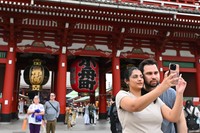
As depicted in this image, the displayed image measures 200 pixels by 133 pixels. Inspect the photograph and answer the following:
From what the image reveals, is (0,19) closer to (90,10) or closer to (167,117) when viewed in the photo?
(90,10)

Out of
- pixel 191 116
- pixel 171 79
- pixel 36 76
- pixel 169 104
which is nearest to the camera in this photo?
pixel 171 79

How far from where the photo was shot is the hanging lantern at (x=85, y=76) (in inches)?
570

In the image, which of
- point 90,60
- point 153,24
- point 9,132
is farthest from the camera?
point 90,60

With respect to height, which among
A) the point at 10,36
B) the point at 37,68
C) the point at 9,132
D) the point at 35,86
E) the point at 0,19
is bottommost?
the point at 9,132

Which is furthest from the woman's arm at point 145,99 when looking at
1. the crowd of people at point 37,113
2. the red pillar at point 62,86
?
the red pillar at point 62,86

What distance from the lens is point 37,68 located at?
1417 cm

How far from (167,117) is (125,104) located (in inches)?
16.6

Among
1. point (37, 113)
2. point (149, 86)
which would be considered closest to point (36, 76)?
point (37, 113)

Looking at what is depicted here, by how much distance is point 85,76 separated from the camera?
47.6 feet

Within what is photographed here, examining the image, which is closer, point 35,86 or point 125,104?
point 125,104

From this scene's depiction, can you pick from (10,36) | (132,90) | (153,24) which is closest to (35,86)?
(10,36)

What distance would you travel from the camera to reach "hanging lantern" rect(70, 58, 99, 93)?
14.5m

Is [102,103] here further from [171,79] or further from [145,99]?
[171,79]

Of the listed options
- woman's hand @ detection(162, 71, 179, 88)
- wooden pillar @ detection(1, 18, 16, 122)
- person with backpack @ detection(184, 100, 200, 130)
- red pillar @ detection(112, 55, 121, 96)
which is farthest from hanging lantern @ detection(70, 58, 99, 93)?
woman's hand @ detection(162, 71, 179, 88)
